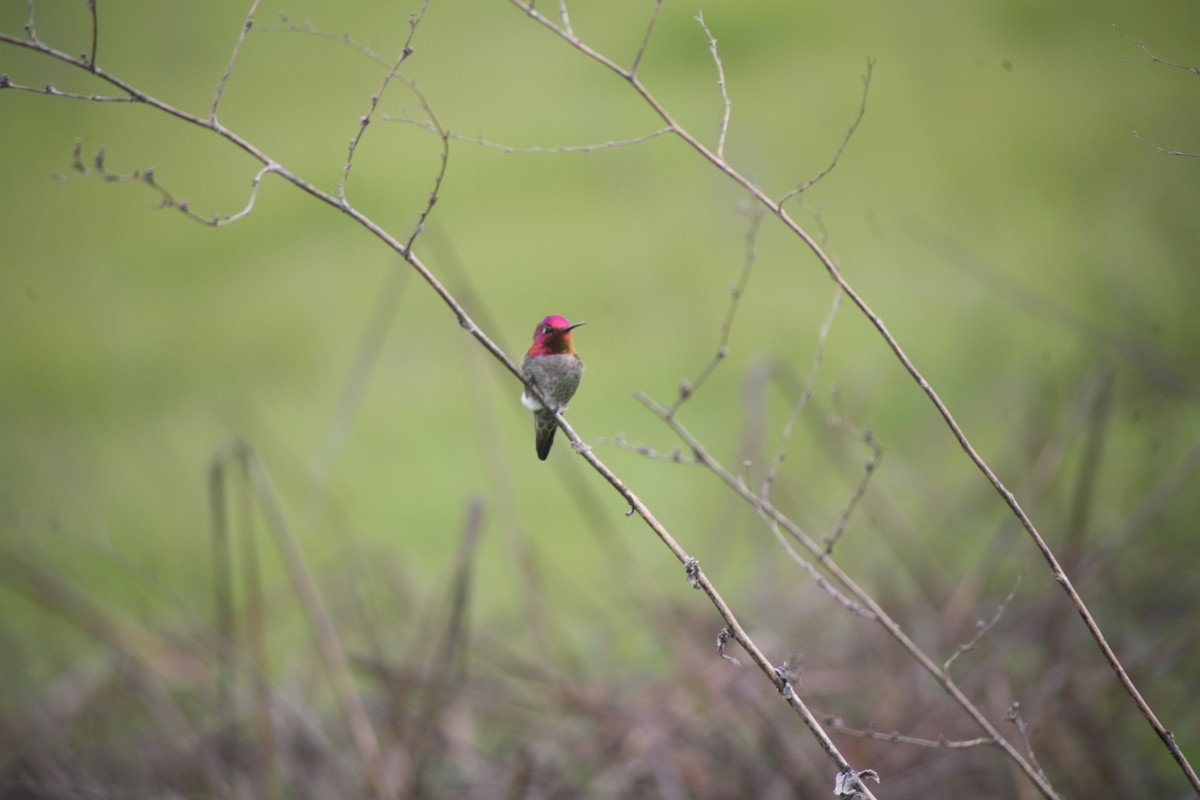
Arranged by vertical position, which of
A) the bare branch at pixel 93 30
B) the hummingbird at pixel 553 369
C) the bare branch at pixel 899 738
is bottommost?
the bare branch at pixel 899 738

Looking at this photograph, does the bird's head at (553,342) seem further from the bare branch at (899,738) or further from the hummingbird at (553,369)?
the bare branch at (899,738)

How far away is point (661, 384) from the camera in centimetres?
250

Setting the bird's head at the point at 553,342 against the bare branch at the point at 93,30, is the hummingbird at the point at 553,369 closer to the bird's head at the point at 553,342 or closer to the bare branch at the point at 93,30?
the bird's head at the point at 553,342

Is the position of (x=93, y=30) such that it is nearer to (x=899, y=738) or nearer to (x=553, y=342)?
(x=553, y=342)

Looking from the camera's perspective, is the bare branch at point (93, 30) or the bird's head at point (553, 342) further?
the bird's head at point (553, 342)

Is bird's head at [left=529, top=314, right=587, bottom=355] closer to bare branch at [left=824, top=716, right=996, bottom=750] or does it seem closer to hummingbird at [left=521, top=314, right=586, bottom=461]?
hummingbird at [left=521, top=314, right=586, bottom=461]

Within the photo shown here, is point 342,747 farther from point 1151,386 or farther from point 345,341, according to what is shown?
point 1151,386

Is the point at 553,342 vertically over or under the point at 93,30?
under

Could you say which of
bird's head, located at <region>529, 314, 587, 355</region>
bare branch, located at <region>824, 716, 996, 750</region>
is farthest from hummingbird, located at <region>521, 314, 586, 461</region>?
bare branch, located at <region>824, 716, 996, 750</region>

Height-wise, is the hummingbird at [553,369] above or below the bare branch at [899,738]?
above

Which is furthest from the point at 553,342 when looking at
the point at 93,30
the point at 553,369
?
the point at 93,30

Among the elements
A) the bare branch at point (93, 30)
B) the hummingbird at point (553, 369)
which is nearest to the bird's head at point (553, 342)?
the hummingbird at point (553, 369)

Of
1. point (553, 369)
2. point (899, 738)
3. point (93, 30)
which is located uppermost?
point (93, 30)

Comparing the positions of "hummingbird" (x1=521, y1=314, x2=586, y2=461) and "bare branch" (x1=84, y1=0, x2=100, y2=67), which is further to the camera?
"hummingbird" (x1=521, y1=314, x2=586, y2=461)
